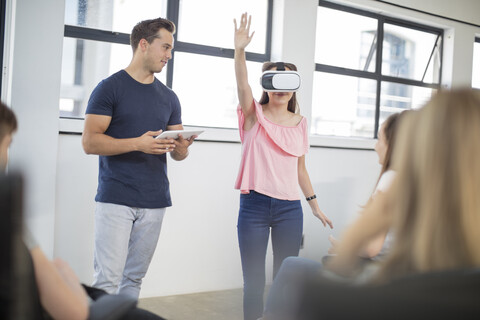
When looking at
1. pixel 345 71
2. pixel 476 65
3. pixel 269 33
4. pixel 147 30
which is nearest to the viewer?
pixel 147 30

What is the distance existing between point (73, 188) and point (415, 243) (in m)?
2.59

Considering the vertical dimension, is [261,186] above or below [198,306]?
above

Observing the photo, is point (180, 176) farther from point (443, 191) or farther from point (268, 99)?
point (443, 191)

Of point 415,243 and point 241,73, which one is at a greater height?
point 241,73

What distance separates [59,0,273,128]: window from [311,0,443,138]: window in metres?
0.67


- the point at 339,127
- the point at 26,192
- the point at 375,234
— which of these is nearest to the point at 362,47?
the point at 339,127

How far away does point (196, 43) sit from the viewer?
365 cm

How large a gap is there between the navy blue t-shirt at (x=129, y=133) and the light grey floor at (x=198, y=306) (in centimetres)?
101

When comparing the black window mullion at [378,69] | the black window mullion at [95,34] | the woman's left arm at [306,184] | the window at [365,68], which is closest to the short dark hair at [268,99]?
the woman's left arm at [306,184]

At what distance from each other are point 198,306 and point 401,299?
8.75 feet

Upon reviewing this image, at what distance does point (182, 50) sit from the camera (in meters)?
3.59

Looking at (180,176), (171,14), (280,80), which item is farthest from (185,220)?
(280,80)

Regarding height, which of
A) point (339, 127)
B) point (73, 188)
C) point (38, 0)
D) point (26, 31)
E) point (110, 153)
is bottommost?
point (73, 188)

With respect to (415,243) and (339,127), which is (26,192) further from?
(339,127)
